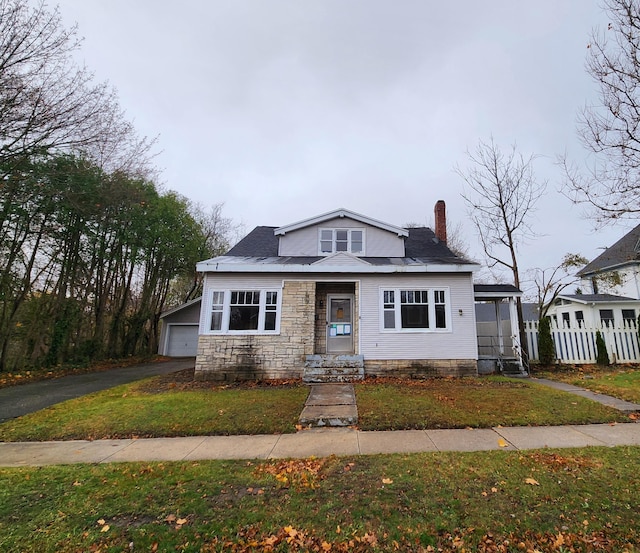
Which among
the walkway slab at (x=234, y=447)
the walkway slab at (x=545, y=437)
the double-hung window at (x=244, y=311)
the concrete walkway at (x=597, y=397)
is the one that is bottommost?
the walkway slab at (x=234, y=447)

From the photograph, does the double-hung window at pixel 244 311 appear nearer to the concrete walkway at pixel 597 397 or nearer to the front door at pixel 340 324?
the front door at pixel 340 324

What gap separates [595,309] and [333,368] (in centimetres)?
1430

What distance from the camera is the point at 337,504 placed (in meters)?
2.91

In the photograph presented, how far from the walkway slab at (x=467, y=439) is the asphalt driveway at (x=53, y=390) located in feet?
28.6

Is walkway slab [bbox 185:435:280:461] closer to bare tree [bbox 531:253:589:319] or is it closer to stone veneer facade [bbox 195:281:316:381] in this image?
stone veneer facade [bbox 195:281:316:381]

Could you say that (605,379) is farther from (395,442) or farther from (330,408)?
(330,408)

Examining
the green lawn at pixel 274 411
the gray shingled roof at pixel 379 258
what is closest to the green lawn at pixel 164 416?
the green lawn at pixel 274 411

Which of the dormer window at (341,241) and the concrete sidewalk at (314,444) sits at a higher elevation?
the dormer window at (341,241)

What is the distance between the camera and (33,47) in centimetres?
840

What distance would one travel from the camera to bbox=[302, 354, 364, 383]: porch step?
30.3 ft

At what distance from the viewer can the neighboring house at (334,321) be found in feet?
32.0

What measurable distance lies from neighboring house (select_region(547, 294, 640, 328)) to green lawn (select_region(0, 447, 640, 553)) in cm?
1152

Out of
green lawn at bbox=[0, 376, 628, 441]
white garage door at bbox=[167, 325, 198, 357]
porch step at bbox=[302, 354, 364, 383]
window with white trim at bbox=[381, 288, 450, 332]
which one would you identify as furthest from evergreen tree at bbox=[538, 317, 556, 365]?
white garage door at bbox=[167, 325, 198, 357]

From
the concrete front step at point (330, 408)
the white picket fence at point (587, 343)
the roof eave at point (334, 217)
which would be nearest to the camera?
the concrete front step at point (330, 408)
